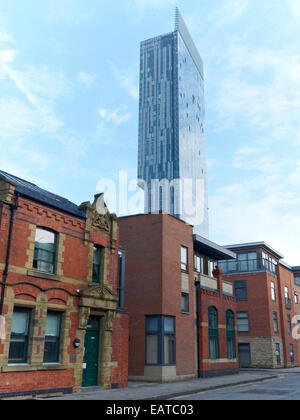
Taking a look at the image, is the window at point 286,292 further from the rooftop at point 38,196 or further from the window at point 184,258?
the rooftop at point 38,196

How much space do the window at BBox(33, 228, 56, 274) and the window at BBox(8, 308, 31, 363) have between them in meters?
2.00

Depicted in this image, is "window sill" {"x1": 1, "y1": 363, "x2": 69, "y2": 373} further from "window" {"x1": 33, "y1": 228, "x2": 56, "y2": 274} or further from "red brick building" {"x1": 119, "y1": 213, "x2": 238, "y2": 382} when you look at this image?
"red brick building" {"x1": 119, "y1": 213, "x2": 238, "y2": 382}

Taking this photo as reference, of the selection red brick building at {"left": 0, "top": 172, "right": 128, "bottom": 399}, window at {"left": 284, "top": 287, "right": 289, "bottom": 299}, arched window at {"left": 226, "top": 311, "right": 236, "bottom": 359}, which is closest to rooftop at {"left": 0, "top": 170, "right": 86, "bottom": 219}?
red brick building at {"left": 0, "top": 172, "right": 128, "bottom": 399}

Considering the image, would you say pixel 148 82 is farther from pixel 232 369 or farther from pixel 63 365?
pixel 63 365

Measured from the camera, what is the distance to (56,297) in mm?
18406

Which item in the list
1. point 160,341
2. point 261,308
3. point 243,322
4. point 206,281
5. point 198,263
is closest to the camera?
point 160,341

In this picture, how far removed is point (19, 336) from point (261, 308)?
36.2m

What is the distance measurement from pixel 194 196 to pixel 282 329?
13363 cm

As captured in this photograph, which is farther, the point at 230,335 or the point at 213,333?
the point at 230,335

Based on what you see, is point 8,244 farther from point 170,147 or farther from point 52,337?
point 170,147

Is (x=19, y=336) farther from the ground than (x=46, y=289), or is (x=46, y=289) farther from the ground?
(x=46, y=289)

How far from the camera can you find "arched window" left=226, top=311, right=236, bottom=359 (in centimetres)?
3538

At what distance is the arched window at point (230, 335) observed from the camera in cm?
3538

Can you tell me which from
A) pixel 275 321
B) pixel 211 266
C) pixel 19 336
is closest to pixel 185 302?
pixel 211 266
